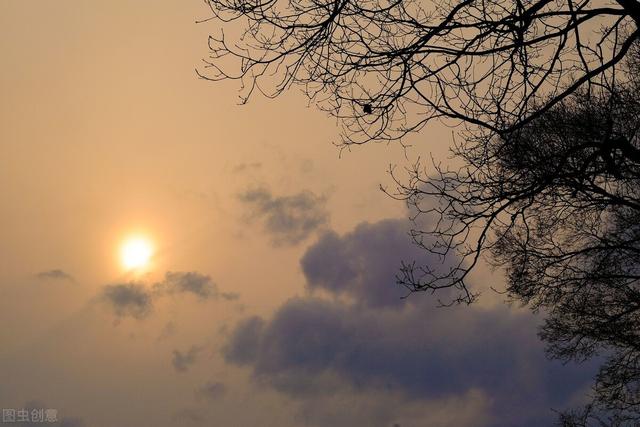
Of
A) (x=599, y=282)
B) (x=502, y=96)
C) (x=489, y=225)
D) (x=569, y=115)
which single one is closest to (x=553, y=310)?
(x=599, y=282)

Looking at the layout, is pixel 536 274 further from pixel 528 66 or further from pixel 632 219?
pixel 528 66

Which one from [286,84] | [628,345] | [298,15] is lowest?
[628,345]

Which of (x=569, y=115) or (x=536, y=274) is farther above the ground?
(x=569, y=115)

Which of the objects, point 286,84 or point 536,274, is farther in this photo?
point 536,274

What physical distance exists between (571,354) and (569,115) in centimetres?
454

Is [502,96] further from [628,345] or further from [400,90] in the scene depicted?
[628,345]

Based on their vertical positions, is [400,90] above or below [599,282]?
above

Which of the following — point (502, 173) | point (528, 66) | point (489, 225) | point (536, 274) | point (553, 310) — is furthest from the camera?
point (553, 310)

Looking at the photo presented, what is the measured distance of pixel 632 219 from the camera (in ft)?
41.4

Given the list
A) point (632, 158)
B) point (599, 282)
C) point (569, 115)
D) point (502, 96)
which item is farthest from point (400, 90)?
point (599, 282)

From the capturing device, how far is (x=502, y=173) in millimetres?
8695

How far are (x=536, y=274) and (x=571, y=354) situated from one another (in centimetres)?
242

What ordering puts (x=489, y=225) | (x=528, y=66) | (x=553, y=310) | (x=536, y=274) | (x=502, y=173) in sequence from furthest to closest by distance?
(x=553, y=310), (x=536, y=274), (x=502, y=173), (x=489, y=225), (x=528, y=66)

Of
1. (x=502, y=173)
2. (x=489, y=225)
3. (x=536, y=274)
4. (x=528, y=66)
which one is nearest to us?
(x=528, y=66)
